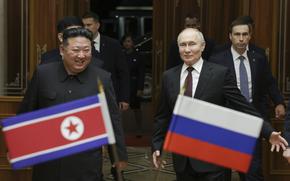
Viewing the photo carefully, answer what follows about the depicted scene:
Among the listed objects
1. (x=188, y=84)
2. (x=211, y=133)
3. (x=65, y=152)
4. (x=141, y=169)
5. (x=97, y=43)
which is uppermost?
(x=97, y=43)

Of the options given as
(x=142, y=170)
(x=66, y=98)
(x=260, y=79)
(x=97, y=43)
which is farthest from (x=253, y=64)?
(x=142, y=170)

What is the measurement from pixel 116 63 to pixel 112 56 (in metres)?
0.12

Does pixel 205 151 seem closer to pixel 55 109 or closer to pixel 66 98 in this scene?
pixel 55 109

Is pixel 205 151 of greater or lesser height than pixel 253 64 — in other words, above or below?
below

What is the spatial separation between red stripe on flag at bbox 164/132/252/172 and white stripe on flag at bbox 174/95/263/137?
0.12 meters

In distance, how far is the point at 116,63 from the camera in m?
7.59

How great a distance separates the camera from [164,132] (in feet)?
16.9

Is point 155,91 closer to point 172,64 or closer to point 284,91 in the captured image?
point 172,64

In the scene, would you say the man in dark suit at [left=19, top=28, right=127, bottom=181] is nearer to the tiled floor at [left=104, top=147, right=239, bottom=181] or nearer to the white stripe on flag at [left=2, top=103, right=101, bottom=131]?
the white stripe on flag at [left=2, top=103, right=101, bottom=131]

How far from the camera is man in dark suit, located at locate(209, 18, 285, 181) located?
6.42m

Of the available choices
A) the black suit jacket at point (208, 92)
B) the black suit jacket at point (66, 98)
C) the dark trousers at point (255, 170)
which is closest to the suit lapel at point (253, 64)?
the dark trousers at point (255, 170)

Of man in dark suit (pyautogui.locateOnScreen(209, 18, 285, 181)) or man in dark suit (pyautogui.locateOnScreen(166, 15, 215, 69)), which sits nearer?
man in dark suit (pyautogui.locateOnScreen(209, 18, 285, 181))

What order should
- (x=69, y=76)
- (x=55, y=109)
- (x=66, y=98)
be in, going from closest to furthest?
(x=55, y=109)
(x=66, y=98)
(x=69, y=76)

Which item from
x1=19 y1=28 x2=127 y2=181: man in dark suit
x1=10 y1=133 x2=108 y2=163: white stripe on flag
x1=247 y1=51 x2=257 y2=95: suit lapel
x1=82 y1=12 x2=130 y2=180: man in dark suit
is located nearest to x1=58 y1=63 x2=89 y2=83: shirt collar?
x1=19 y1=28 x2=127 y2=181: man in dark suit
